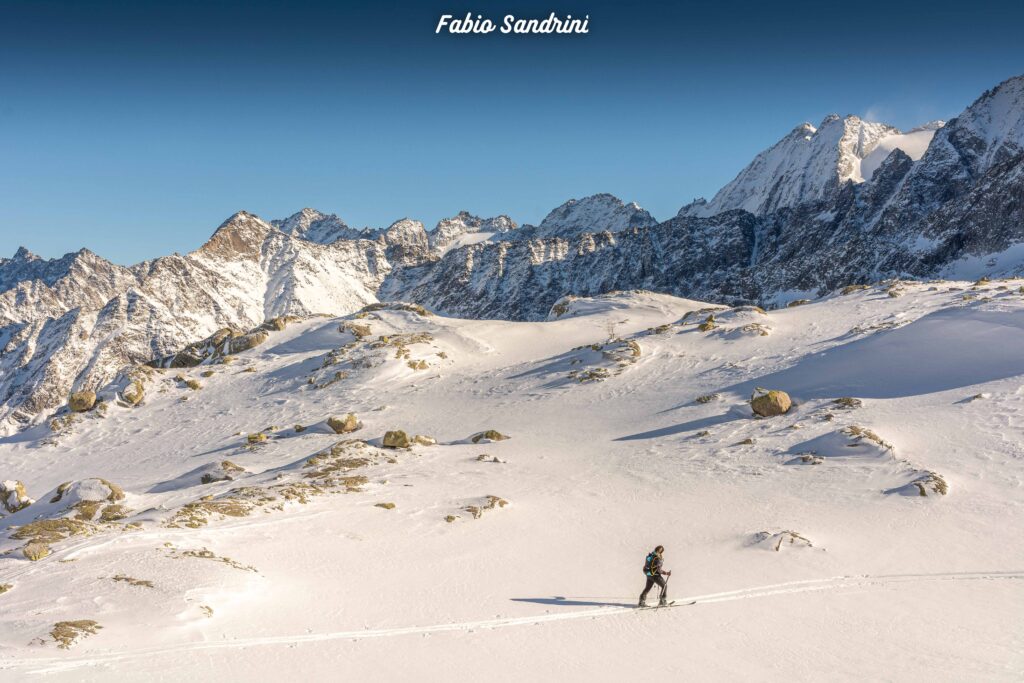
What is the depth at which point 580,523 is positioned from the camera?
2045 cm

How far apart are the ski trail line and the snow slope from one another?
0.23 ft

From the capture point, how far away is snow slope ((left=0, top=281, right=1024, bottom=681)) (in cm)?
1115

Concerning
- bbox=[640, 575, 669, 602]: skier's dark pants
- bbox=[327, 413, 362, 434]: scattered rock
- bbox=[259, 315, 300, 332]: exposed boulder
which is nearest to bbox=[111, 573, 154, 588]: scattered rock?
bbox=[640, 575, 669, 602]: skier's dark pants

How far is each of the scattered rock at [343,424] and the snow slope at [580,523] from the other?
77 cm

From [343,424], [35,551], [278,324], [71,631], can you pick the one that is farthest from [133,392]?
[71,631]

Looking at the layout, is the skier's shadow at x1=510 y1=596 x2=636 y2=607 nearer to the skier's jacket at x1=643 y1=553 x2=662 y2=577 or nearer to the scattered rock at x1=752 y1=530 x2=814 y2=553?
the skier's jacket at x1=643 y1=553 x2=662 y2=577

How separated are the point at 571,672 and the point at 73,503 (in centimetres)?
2182

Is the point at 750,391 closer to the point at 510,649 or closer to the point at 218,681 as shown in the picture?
the point at 510,649

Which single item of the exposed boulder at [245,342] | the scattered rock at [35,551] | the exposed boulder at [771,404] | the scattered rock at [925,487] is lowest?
the scattered rock at [925,487]

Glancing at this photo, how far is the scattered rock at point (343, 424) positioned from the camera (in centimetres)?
3853

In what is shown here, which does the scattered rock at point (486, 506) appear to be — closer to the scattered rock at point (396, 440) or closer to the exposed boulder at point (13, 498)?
the scattered rock at point (396, 440)

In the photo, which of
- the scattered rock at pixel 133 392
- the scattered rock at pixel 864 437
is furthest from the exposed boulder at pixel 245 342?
the scattered rock at pixel 864 437

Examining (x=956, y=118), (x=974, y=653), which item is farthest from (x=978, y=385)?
(x=956, y=118)

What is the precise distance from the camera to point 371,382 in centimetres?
4903
